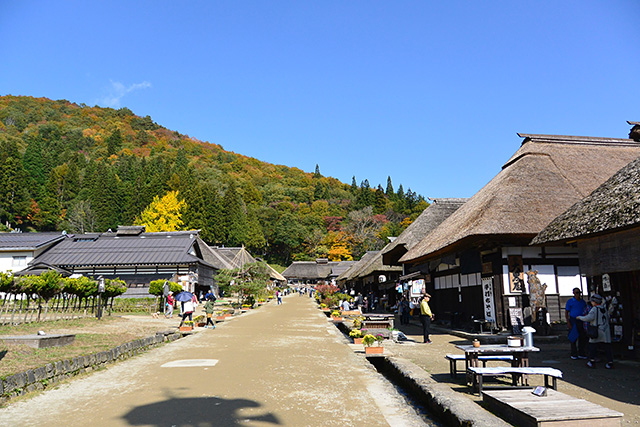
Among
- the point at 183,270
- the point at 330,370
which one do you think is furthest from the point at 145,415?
the point at 183,270

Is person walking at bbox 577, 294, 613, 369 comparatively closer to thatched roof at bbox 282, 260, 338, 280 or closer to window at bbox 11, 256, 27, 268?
window at bbox 11, 256, 27, 268

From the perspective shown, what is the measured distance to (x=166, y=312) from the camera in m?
23.6

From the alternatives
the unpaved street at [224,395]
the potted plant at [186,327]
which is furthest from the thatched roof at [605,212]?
the potted plant at [186,327]

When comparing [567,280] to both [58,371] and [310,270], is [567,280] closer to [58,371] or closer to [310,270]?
[58,371]

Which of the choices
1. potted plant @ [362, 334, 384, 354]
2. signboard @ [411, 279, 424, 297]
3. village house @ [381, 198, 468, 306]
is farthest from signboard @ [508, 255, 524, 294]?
signboard @ [411, 279, 424, 297]

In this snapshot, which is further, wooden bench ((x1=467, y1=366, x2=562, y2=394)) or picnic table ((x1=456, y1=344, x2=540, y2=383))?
picnic table ((x1=456, y1=344, x2=540, y2=383))

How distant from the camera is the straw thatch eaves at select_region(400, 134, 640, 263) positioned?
41.0 feet

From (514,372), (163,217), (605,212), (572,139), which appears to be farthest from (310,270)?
(514,372)

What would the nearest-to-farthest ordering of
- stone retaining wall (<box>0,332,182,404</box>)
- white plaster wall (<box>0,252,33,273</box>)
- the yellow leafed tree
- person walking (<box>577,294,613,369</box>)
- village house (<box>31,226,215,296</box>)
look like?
stone retaining wall (<box>0,332,182,404</box>)
person walking (<box>577,294,613,369</box>)
village house (<box>31,226,215,296</box>)
white plaster wall (<box>0,252,33,273</box>)
the yellow leafed tree

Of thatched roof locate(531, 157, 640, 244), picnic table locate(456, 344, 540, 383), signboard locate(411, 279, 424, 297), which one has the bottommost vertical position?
picnic table locate(456, 344, 540, 383)

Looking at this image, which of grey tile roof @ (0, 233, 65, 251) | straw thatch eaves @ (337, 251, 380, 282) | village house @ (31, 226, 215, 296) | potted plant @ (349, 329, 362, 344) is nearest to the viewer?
potted plant @ (349, 329, 362, 344)

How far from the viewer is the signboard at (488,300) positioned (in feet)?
43.7

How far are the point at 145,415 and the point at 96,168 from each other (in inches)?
3052

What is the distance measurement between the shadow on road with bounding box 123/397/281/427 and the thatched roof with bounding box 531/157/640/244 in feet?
22.3
